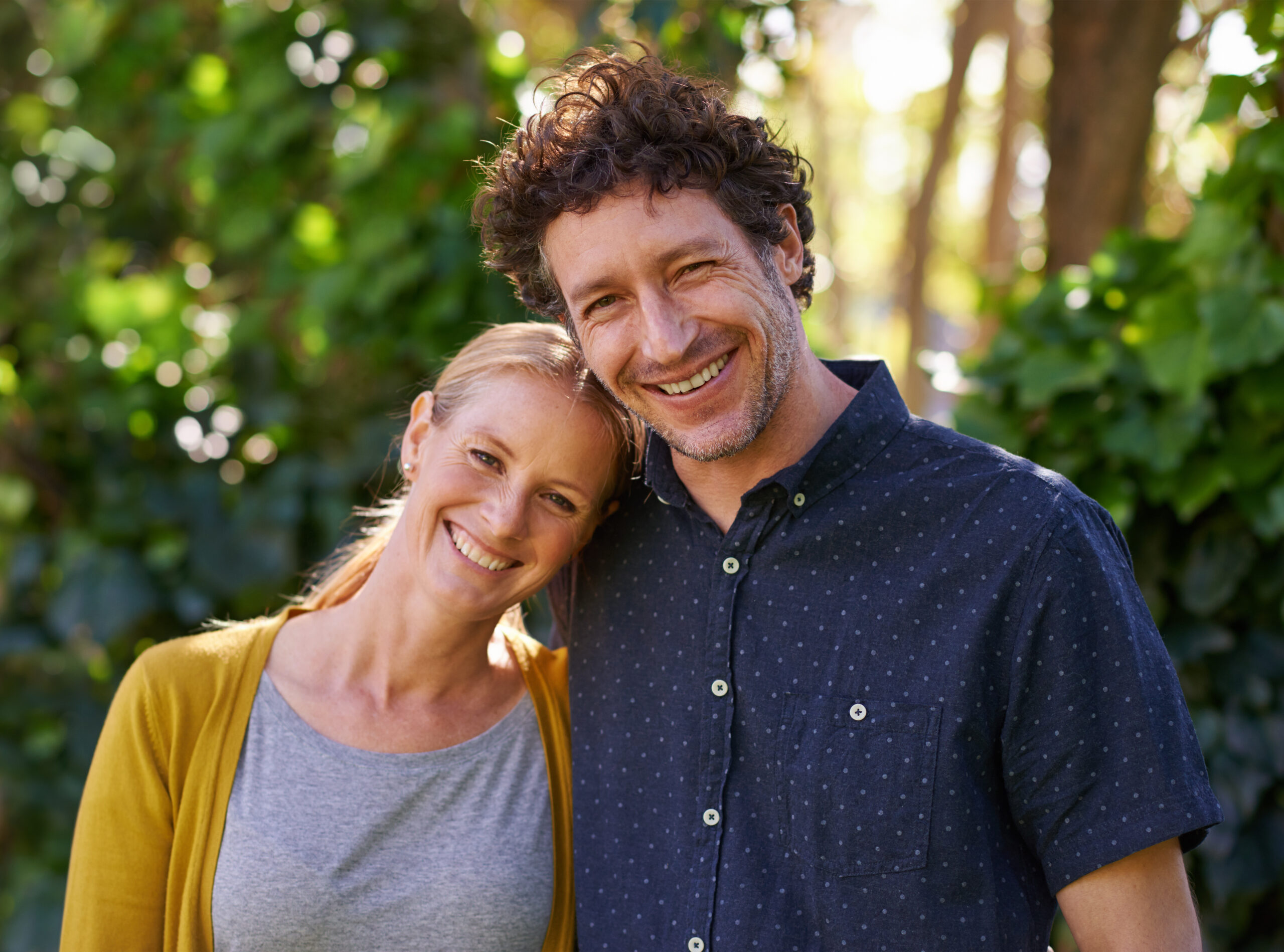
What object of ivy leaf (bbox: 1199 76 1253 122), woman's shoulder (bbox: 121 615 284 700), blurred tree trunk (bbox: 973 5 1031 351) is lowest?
woman's shoulder (bbox: 121 615 284 700)

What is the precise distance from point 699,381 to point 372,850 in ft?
2.76

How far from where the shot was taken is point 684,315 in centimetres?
145

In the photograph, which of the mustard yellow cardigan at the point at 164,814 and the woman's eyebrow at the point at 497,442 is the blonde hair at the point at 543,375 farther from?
the mustard yellow cardigan at the point at 164,814

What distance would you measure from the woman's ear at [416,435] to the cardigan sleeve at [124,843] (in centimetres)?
51

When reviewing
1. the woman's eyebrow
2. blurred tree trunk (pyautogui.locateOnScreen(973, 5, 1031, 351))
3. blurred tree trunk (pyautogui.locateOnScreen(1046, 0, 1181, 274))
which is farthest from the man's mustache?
blurred tree trunk (pyautogui.locateOnScreen(973, 5, 1031, 351))

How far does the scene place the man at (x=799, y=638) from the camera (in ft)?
4.25

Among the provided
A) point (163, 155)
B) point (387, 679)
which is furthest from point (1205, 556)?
point (163, 155)

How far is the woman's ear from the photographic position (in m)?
1.74

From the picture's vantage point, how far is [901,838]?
4.42 feet

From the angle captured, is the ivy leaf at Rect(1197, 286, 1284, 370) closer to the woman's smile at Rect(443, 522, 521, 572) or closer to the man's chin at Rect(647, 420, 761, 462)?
the man's chin at Rect(647, 420, 761, 462)

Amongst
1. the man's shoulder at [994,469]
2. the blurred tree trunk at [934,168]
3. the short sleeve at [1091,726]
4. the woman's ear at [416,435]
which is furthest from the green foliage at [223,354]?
the blurred tree trunk at [934,168]

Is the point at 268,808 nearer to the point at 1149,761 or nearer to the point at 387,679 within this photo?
the point at 387,679

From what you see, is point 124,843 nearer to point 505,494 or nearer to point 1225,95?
point 505,494

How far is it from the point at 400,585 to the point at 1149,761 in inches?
43.0
